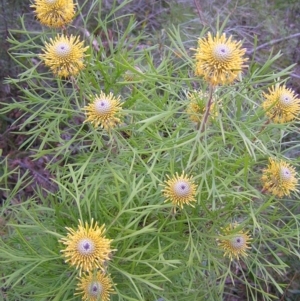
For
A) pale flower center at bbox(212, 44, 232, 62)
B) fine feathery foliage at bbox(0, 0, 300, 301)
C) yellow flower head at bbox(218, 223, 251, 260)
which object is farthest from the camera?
yellow flower head at bbox(218, 223, 251, 260)

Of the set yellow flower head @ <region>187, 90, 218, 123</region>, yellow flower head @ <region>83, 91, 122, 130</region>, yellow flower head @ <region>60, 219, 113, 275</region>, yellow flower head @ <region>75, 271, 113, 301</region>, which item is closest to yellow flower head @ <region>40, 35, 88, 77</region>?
yellow flower head @ <region>83, 91, 122, 130</region>

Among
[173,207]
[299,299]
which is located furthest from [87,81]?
[299,299]

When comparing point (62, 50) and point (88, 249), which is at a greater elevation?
point (62, 50)

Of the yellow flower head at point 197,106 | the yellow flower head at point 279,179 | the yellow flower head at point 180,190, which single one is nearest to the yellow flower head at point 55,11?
the yellow flower head at point 197,106

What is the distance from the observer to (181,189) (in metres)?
1.45

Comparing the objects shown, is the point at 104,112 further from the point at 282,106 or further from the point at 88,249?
the point at 282,106

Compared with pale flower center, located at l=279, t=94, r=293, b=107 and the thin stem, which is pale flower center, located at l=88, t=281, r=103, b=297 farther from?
pale flower center, located at l=279, t=94, r=293, b=107

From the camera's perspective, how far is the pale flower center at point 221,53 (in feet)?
4.37

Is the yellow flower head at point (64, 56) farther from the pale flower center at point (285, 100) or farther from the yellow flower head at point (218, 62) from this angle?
the pale flower center at point (285, 100)

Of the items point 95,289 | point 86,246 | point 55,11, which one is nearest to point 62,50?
point 55,11

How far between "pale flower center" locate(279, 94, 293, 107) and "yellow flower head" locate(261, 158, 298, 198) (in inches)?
6.2

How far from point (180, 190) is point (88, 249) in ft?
0.93

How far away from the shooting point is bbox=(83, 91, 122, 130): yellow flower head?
4.86ft

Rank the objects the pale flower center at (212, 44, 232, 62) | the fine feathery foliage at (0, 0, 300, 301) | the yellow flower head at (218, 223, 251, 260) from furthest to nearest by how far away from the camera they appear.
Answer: the yellow flower head at (218, 223, 251, 260) → the fine feathery foliage at (0, 0, 300, 301) → the pale flower center at (212, 44, 232, 62)
